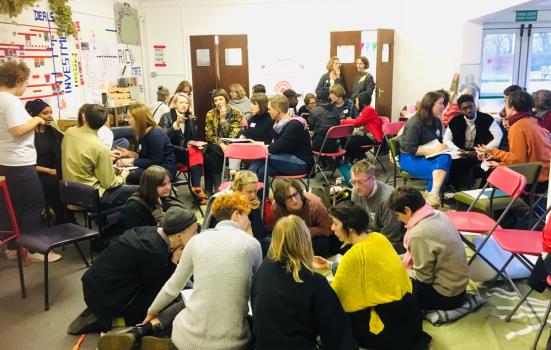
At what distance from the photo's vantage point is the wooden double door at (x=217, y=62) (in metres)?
8.95

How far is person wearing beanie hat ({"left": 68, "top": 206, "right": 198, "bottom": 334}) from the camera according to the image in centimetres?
273

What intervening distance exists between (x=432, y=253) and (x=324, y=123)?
11.5 feet

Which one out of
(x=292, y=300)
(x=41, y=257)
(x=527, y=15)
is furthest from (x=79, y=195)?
(x=527, y=15)

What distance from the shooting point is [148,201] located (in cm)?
343

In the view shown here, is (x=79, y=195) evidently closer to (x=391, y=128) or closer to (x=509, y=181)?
(x=509, y=181)

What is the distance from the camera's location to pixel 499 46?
8969 millimetres

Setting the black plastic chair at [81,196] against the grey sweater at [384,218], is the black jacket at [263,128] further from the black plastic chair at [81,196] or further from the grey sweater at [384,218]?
the black plastic chair at [81,196]

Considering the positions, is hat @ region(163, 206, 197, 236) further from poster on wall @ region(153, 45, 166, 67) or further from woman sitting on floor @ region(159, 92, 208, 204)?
poster on wall @ region(153, 45, 166, 67)

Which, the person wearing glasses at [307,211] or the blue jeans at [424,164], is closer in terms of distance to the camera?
the person wearing glasses at [307,211]

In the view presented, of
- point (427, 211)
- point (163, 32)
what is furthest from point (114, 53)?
point (427, 211)

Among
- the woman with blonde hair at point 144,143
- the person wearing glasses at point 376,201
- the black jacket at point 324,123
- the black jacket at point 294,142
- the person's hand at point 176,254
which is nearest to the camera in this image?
the person's hand at point 176,254

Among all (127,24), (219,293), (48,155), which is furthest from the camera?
(127,24)

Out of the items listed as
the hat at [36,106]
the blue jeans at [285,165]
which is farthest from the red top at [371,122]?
the hat at [36,106]

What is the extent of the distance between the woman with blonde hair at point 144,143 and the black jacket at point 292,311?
9.11 ft
